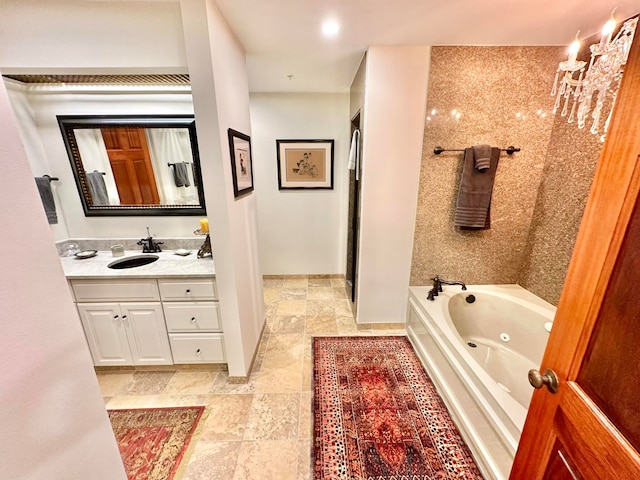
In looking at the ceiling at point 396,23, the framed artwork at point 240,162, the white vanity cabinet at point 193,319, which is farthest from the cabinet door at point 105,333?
the ceiling at point 396,23

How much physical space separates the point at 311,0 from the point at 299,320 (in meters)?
2.60

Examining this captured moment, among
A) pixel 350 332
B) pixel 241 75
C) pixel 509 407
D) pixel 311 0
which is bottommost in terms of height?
pixel 350 332

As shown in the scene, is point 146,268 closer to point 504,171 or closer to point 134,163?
point 134,163

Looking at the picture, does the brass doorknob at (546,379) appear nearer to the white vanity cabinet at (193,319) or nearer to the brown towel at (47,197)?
the white vanity cabinet at (193,319)

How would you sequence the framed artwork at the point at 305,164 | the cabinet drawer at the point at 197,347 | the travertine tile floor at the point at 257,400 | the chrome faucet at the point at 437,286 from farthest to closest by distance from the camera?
the framed artwork at the point at 305,164, the chrome faucet at the point at 437,286, the cabinet drawer at the point at 197,347, the travertine tile floor at the point at 257,400

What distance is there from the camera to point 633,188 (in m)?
0.61

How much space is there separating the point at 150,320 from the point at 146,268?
40 centimetres

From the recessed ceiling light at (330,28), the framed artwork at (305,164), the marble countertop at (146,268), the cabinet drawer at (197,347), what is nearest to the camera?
the recessed ceiling light at (330,28)

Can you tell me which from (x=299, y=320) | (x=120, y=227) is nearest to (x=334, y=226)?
(x=299, y=320)

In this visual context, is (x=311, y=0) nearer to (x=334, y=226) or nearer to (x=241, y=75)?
(x=241, y=75)

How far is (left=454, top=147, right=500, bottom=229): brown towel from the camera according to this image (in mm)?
2064

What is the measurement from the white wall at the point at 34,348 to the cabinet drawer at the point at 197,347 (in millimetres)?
1345

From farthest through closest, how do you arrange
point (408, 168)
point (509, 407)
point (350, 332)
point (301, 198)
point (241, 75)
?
point (301, 198) → point (350, 332) → point (408, 168) → point (241, 75) → point (509, 407)

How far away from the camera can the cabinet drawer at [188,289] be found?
1821mm
